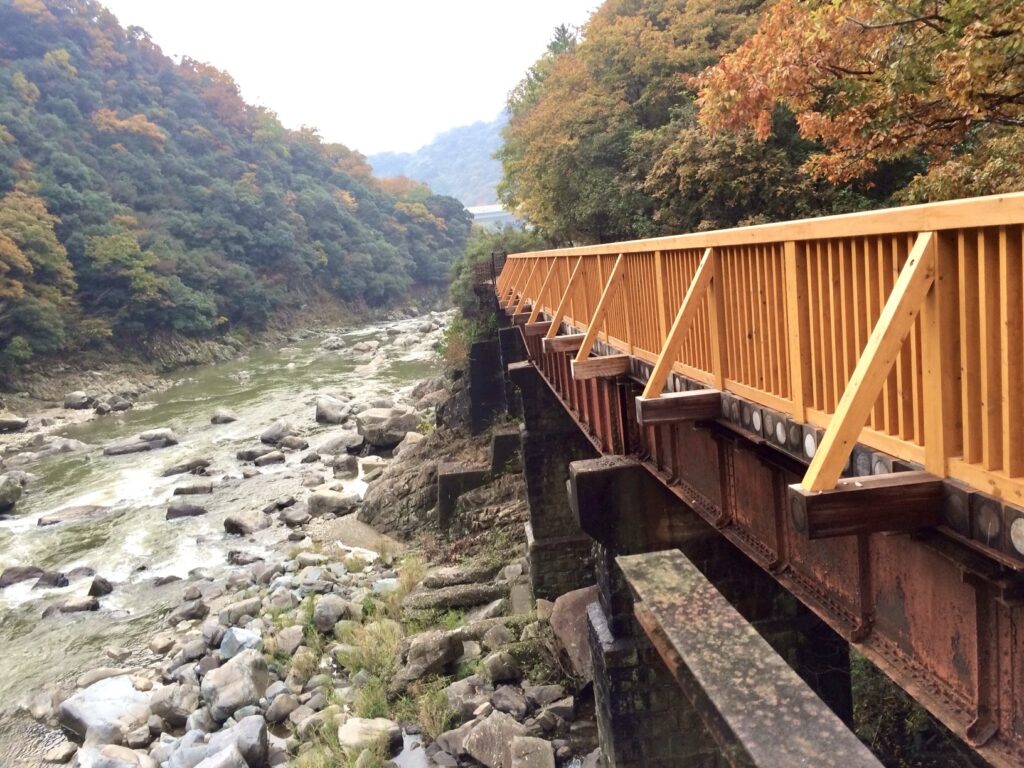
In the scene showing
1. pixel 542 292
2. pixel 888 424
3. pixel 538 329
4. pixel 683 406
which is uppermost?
pixel 542 292

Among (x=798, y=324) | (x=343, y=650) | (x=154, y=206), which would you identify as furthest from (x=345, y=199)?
(x=798, y=324)

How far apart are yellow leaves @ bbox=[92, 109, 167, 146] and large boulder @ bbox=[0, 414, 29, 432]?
40.1 meters

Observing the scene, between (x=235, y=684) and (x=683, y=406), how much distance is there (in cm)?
936

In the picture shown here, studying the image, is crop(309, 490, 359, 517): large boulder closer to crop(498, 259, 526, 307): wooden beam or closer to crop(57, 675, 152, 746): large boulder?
crop(498, 259, 526, 307): wooden beam

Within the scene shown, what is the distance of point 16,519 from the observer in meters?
22.9

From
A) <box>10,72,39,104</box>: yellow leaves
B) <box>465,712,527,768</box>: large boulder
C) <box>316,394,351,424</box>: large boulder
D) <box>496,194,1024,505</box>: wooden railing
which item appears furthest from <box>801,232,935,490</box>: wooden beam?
<box>10,72,39,104</box>: yellow leaves

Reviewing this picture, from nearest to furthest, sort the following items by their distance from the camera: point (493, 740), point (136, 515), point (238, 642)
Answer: point (493, 740) → point (238, 642) → point (136, 515)

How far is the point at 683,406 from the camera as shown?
4820 millimetres

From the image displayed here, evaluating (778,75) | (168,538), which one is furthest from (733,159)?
(168,538)

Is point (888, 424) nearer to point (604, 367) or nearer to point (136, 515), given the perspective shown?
point (604, 367)

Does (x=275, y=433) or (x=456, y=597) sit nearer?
(x=456, y=597)

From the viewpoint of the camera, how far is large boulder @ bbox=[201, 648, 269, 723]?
36.4 feet

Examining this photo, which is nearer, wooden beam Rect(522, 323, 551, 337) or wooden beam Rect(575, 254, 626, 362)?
wooden beam Rect(575, 254, 626, 362)

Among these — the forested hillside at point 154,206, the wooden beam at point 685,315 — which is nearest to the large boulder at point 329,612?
the wooden beam at point 685,315
